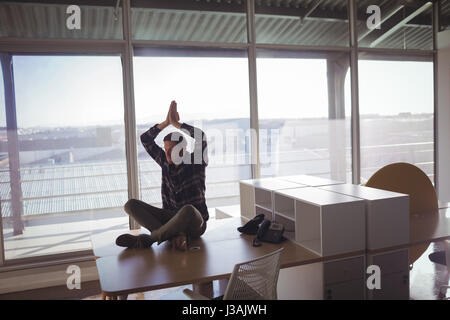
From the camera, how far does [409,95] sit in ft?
19.0

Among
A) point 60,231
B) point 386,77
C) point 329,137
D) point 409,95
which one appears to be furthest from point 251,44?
point 60,231

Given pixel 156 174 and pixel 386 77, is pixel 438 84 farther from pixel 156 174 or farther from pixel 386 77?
pixel 156 174

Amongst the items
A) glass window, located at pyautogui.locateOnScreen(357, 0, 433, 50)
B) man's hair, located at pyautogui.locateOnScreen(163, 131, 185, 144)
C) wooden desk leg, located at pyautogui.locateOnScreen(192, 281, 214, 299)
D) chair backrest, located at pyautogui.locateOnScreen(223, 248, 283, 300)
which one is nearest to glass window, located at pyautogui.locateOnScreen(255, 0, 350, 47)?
glass window, located at pyautogui.locateOnScreen(357, 0, 433, 50)

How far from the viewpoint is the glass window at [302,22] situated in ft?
16.1

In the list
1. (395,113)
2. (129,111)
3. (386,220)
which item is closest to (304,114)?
(395,113)

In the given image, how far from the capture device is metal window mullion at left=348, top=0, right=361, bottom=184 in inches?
206

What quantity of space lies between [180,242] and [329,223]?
986mm

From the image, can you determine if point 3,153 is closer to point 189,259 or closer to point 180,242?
point 180,242

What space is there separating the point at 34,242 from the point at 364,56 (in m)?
4.61

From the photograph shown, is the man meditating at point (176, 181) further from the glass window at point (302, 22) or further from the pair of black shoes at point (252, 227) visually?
the glass window at point (302, 22)

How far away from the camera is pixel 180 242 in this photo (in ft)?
8.93

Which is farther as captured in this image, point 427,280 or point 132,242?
point 427,280

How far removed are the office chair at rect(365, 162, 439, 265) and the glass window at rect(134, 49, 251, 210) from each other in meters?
1.61

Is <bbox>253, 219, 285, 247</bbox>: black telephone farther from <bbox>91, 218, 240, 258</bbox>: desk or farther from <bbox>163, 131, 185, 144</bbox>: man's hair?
<bbox>163, 131, 185, 144</bbox>: man's hair
